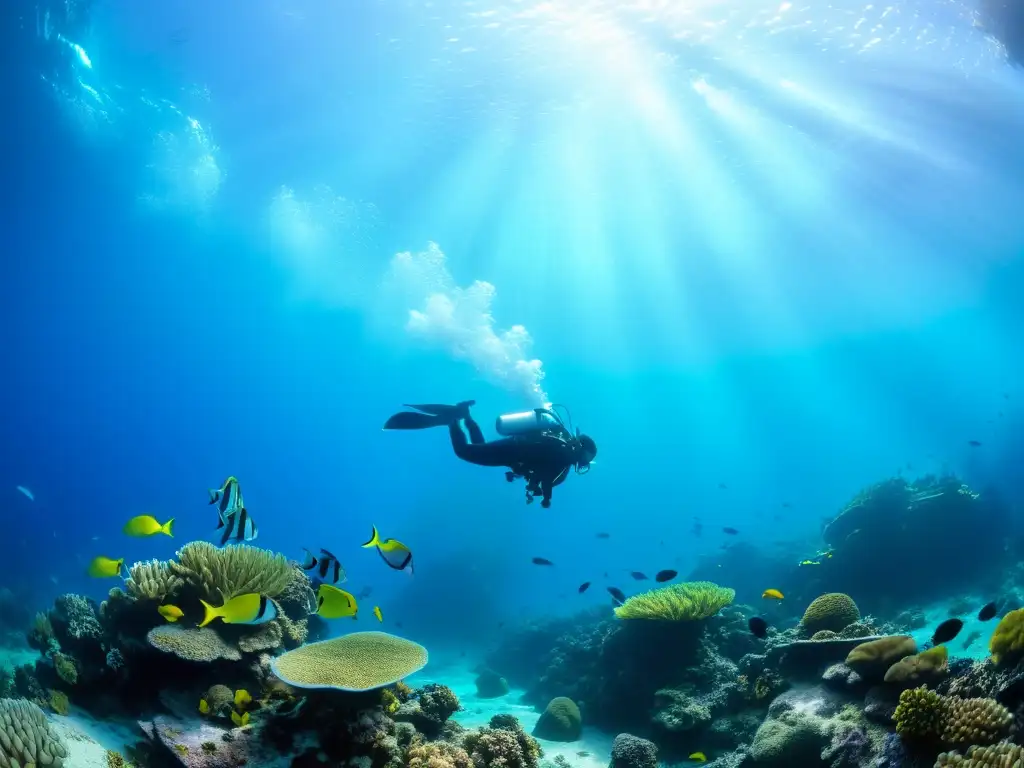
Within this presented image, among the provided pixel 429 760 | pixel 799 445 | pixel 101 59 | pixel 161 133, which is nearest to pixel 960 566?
pixel 429 760

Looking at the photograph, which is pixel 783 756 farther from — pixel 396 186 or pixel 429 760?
pixel 396 186

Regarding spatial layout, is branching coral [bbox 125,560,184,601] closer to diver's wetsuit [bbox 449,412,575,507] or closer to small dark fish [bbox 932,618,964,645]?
diver's wetsuit [bbox 449,412,575,507]

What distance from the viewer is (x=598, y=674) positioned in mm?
9984

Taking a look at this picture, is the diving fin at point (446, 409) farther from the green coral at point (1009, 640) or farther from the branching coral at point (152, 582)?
the green coral at point (1009, 640)

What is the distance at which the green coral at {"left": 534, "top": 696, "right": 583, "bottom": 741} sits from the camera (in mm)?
8867

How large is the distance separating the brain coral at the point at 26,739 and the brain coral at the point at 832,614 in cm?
832

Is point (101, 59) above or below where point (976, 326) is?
below

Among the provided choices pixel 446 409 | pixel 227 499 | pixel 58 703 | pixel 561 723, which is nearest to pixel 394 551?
pixel 227 499

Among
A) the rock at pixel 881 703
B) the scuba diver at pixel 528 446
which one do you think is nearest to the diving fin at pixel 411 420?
the scuba diver at pixel 528 446

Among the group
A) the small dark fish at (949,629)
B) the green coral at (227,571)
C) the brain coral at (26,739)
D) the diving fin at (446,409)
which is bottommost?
the brain coral at (26,739)

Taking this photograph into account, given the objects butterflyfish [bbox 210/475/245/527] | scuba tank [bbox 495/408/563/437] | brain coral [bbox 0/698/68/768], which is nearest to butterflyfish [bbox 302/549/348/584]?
butterflyfish [bbox 210/475/245/527]

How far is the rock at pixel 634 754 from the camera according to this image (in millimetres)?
6375

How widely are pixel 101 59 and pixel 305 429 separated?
308ft

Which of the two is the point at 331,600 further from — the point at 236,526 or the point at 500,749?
the point at 500,749
